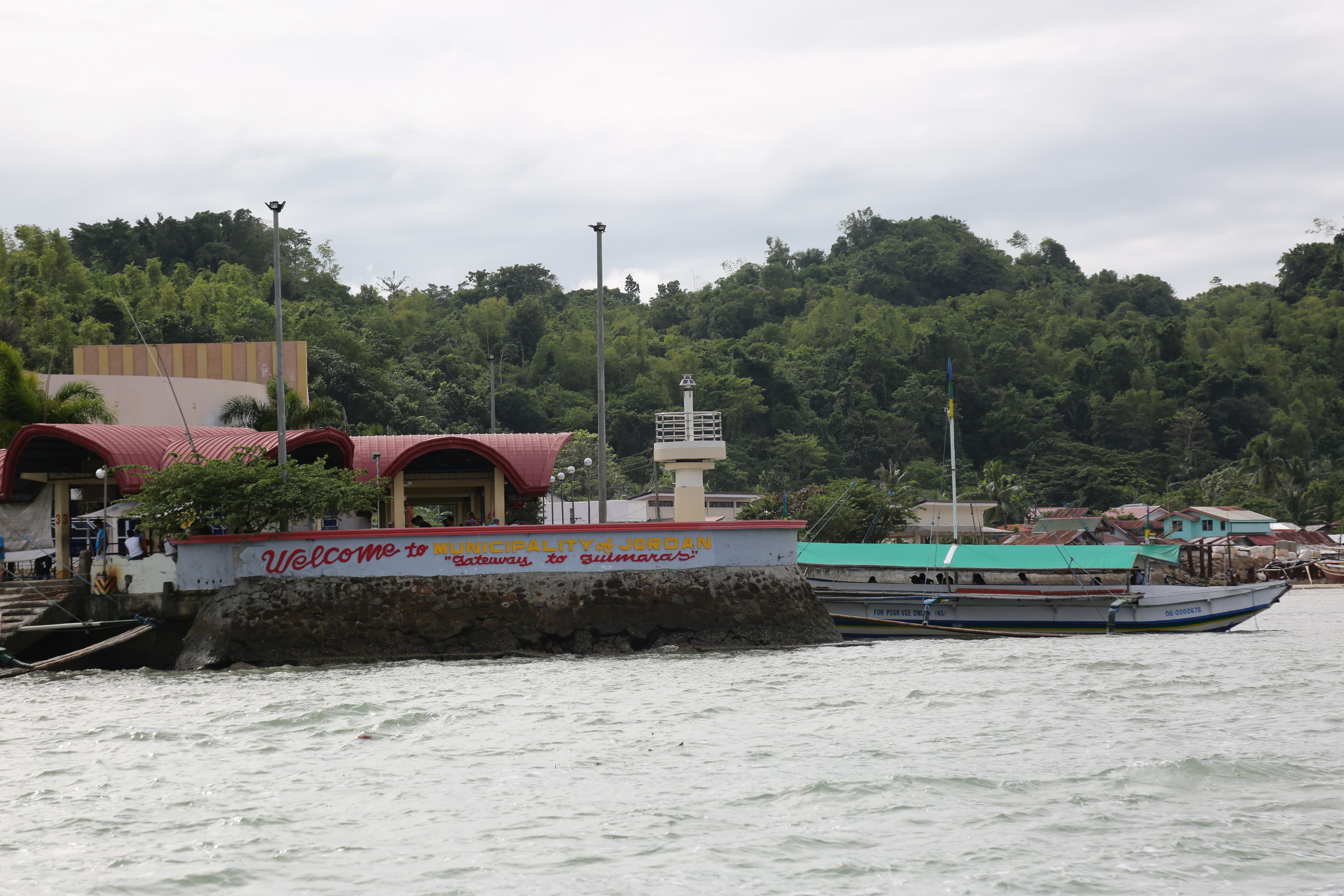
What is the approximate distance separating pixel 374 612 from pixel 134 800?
1011cm

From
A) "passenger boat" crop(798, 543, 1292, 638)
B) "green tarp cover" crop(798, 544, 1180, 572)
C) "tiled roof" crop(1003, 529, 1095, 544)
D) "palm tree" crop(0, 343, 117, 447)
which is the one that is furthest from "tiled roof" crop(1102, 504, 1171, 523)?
"palm tree" crop(0, 343, 117, 447)

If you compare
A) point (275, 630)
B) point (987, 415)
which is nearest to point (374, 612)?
point (275, 630)

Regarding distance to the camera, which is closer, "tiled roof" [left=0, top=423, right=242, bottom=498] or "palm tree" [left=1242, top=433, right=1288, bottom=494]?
"tiled roof" [left=0, top=423, right=242, bottom=498]

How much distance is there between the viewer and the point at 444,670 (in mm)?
20500

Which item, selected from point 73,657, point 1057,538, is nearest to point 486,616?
point 73,657

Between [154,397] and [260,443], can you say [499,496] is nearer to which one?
[260,443]

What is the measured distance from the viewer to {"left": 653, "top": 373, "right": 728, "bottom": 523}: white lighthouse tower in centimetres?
2838

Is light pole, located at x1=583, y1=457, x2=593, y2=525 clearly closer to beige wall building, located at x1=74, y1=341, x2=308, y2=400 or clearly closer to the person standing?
beige wall building, located at x1=74, y1=341, x2=308, y2=400

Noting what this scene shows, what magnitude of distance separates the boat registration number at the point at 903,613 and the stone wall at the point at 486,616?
612cm

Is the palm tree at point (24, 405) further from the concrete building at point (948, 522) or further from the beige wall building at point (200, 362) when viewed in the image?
the concrete building at point (948, 522)

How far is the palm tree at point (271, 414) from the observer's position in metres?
36.8

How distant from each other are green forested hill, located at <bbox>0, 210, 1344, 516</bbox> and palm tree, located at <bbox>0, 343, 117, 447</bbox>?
27503 millimetres

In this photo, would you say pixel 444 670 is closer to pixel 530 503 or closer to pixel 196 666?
pixel 196 666

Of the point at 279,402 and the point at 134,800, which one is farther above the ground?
the point at 279,402
